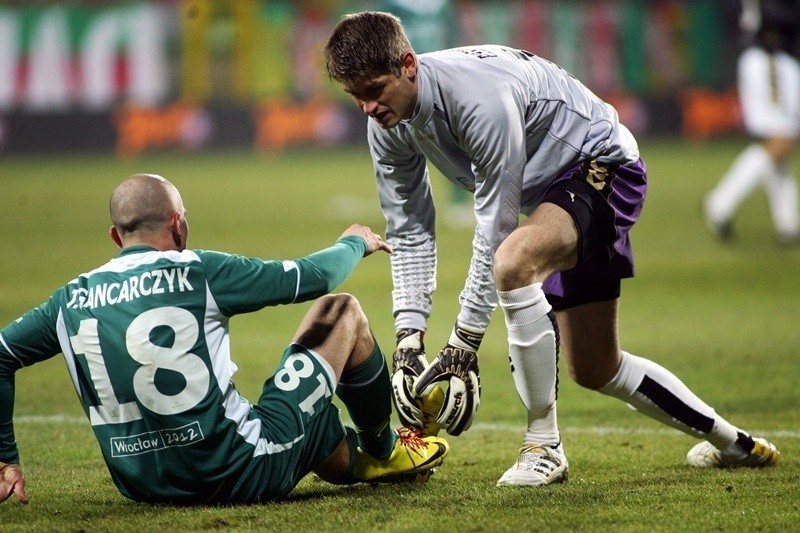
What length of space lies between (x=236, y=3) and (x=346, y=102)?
3442mm

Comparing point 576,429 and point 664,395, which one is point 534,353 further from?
point 576,429

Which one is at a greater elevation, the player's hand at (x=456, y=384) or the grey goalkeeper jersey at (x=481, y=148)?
the grey goalkeeper jersey at (x=481, y=148)

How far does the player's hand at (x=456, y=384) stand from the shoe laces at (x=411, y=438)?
119 mm

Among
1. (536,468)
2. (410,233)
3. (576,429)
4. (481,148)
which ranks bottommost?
(576,429)

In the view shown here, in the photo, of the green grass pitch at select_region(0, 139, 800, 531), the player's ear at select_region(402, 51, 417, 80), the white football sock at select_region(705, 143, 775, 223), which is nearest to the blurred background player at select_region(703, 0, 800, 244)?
the white football sock at select_region(705, 143, 775, 223)

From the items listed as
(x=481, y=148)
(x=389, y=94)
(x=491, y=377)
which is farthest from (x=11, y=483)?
(x=491, y=377)

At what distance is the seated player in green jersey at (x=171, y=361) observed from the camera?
378 cm

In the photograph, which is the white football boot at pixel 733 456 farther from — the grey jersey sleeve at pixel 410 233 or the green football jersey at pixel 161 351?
the green football jersey at pixel 161 351

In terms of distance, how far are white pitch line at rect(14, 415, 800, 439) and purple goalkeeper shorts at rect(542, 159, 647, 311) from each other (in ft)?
3.58

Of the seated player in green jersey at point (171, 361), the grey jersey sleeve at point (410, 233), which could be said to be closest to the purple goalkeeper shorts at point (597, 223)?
the grey jersey sleeve at point (410, 233)

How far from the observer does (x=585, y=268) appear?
4621 millimetres

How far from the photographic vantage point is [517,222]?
443cm

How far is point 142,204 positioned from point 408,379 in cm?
133

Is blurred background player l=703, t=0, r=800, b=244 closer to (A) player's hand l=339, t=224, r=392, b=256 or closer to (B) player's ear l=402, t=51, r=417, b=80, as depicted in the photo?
(B) player's ear l=402, t=51, r=417, b=80
